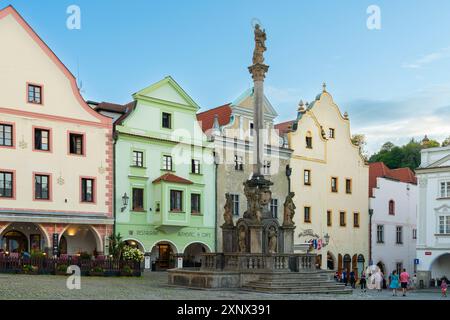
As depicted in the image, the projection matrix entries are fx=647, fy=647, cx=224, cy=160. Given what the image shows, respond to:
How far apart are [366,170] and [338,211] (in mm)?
5485

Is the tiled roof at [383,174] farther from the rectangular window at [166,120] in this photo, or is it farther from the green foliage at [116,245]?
the green foliage at [116,245]

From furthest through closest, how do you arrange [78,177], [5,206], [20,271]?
[78,177]
[5,206]
[20,271]

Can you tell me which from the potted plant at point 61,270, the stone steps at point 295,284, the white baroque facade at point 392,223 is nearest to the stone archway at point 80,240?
the potted plant at point 61,270

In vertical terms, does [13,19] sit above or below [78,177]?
above

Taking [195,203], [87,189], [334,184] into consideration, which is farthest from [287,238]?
[334,184]

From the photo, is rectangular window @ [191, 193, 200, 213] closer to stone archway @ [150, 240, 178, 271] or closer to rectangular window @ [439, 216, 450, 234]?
stone archway @ [150, 240, 178, 271]

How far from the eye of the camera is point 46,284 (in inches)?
997

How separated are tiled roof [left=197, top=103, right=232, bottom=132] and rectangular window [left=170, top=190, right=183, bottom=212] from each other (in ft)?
23.0

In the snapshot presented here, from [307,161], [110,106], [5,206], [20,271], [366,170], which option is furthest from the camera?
[366,170]

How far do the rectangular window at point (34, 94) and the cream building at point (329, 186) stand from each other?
2121 centimetres

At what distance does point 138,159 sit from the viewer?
4278 centimetres

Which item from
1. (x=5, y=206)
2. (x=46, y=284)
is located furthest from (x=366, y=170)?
(x=46, y=284)

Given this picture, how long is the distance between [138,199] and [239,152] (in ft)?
31.3

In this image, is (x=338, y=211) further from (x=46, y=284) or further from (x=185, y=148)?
(x=46, y=284)
